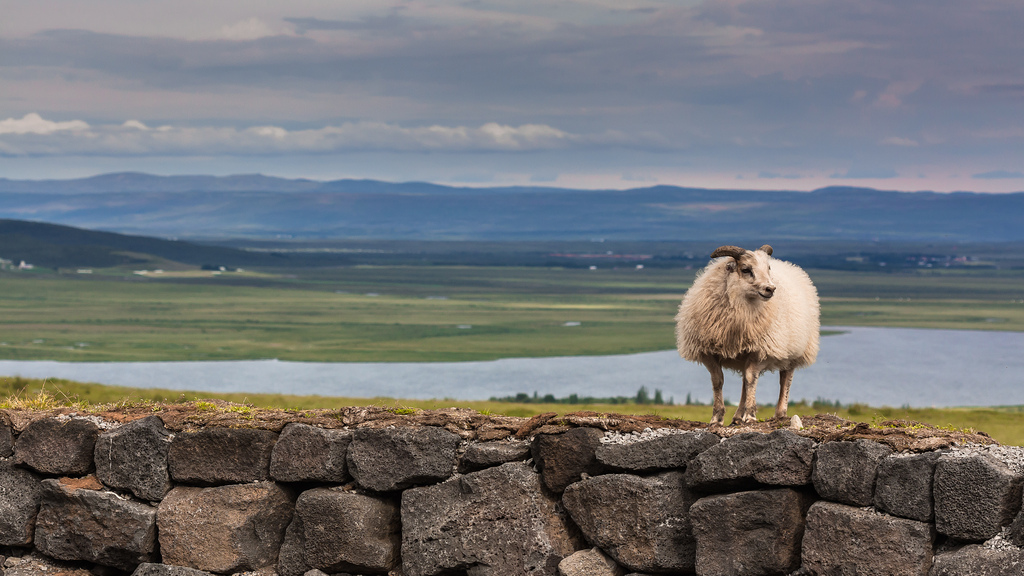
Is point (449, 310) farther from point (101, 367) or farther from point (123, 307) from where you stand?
point (101, 367)

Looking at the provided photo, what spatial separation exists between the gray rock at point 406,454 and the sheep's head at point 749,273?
3095mm

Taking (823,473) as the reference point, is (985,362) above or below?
below

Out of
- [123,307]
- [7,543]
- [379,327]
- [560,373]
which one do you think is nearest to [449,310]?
[379,327]

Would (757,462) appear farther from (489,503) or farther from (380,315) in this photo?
(380,315)

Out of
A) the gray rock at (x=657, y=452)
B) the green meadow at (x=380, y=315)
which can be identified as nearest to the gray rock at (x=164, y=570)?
the gray rock at (x=657, y=452)

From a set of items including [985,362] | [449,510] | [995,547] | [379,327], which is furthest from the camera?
[379,327]

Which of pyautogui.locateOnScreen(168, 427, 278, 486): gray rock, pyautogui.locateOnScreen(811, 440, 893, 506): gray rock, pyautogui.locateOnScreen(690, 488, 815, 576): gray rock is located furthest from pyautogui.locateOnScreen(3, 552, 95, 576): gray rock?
pyautogui.locateOnScreen(811, 440, 893, 506): gray rock

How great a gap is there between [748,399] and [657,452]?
2272 mm

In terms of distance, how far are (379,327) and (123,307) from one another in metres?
45.0

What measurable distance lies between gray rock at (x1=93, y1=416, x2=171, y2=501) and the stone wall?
0.05 feet

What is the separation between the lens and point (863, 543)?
6.93 m

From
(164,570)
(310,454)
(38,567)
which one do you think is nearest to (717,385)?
(310,454)

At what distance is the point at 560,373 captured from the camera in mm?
77688

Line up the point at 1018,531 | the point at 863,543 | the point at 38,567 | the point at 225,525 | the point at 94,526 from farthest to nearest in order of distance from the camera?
the point at 38,567 → the point at 94,526 → the point at 225,525 → the point at 863,543 → the point at 1018,531
